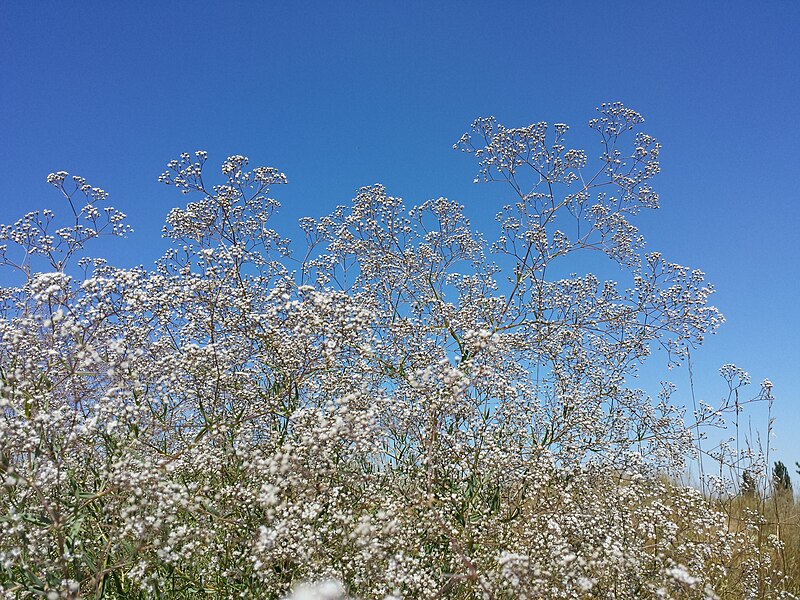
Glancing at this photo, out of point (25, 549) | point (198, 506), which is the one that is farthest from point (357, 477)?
point (25, 549)

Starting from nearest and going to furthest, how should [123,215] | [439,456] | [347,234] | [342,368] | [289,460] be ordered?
[289,460]
[439,456]
[342,368]
[123,215]
[347,234]

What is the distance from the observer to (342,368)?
4.45 metres

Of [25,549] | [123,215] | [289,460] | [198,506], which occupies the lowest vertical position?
[25,549]

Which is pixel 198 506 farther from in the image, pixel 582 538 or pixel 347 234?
pixel 347 234

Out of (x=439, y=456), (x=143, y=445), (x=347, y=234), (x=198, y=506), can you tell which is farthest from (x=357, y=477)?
(x=347, y=234)

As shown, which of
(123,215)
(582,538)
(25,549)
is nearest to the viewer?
(25,549)

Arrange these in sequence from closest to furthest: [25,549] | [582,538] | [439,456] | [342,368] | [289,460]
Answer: [25,549]
[289,460]
[582,538]
[439,456]
[342,368]

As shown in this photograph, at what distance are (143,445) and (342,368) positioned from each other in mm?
1437

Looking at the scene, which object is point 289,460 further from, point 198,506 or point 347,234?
point 347,234

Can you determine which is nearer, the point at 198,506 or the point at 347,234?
the point at 198,506

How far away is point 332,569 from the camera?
3279 mm

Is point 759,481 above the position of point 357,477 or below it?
above

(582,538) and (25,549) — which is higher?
(582,538)

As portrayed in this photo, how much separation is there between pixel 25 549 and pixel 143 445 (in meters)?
0.92
